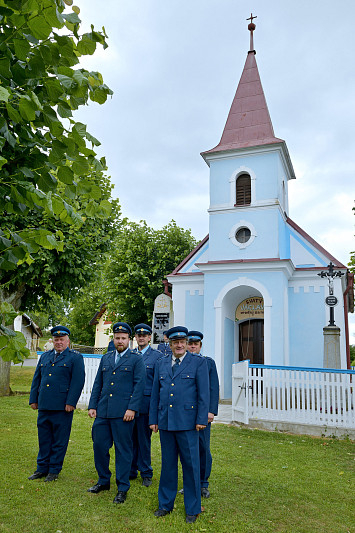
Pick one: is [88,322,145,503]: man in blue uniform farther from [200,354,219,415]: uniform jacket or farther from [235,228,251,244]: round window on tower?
[235,228,251,244]: round window on tower

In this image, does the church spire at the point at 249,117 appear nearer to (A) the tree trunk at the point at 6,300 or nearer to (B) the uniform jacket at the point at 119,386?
(A) the tree trunk at the point at 6,300

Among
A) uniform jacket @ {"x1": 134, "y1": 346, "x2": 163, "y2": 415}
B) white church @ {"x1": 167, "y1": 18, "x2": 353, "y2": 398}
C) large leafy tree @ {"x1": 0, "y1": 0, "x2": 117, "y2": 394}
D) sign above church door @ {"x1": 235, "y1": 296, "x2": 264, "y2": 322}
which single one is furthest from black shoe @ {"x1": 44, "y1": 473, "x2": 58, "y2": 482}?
sign above church door @ {"x1": 235, "y1": 296, "x2": 264, "y2": 322}

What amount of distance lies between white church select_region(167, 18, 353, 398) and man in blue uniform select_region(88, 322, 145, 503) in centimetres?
898

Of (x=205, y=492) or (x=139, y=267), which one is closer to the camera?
(x=205, y=492)

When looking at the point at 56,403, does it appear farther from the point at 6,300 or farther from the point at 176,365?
the point at 6,300

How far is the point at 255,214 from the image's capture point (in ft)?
50.6

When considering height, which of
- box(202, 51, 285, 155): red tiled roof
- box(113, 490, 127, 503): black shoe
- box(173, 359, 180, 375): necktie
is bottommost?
box(113, 490, 127, 503): black shoe

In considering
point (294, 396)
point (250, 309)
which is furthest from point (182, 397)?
point (250, 309)

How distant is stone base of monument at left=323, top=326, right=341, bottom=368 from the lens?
11734 millimetres

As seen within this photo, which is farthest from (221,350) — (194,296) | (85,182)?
(85,182)

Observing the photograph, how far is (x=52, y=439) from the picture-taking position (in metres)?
6.12

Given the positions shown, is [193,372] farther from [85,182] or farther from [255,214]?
[255,214]

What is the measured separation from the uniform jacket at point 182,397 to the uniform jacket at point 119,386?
13.7 inches

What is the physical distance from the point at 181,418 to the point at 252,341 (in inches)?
458
